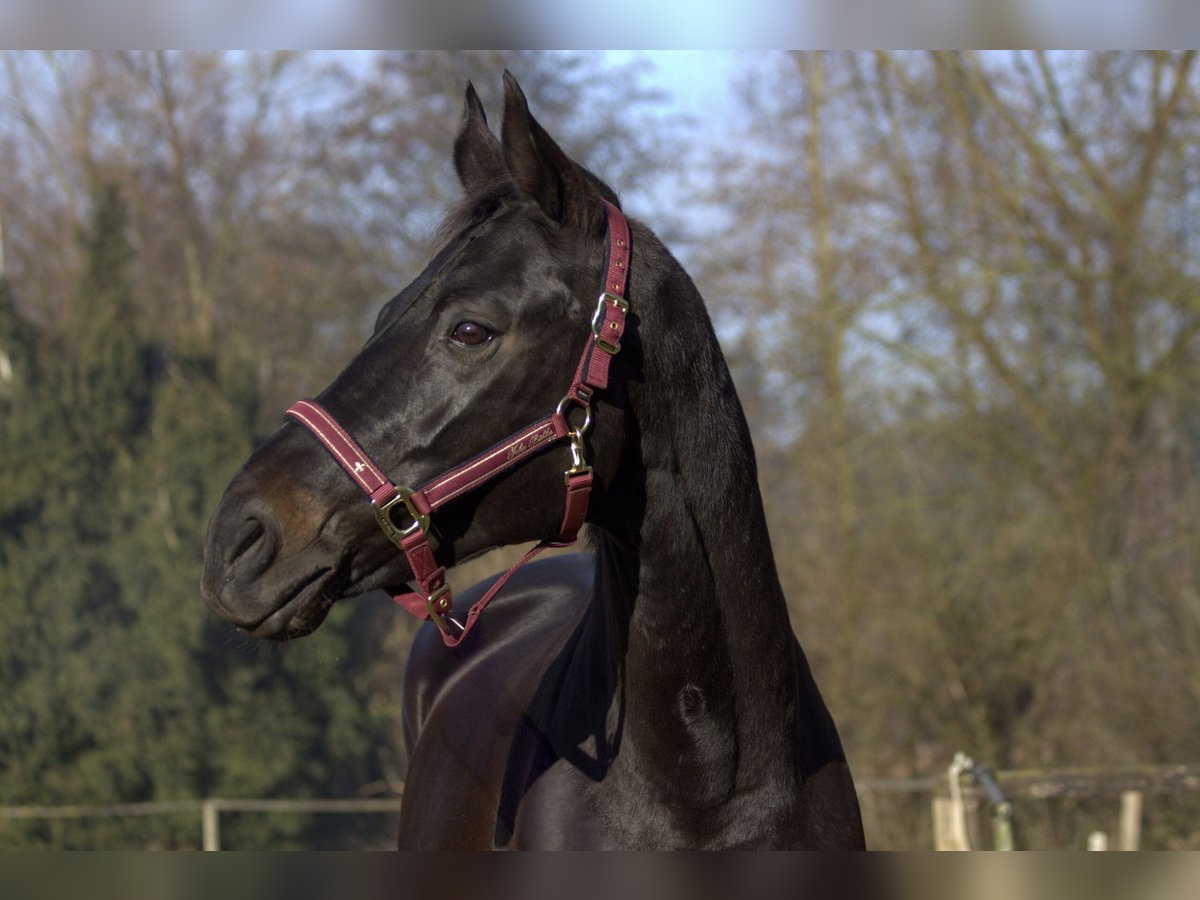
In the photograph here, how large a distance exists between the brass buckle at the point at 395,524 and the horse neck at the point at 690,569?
0.40 meters

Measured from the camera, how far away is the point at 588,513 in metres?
2.42

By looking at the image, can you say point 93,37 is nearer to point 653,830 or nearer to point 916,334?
point 653,830

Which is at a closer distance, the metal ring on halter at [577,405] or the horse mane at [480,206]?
the metal ring on halter at [577,405]

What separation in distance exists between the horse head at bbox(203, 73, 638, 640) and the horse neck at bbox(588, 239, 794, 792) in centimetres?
11

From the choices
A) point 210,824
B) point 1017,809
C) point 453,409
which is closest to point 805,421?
point 1017,809

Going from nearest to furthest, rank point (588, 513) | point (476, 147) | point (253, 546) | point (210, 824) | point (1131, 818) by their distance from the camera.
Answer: point (253, 546) < point (588, 513) < point (476, 147) < point (1131, 818) < point (210, 824)

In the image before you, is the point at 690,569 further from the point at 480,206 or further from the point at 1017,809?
the point at 1017,809

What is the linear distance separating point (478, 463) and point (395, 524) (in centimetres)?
20

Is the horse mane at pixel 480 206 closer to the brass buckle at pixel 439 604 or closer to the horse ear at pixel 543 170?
the horse ear at pixel 543 170

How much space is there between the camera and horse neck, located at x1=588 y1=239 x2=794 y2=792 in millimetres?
2414

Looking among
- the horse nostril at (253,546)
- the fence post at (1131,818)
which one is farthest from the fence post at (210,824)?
the horse nostril at (253,546)

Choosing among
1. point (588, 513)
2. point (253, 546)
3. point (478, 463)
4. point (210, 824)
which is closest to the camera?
point (253, 546)

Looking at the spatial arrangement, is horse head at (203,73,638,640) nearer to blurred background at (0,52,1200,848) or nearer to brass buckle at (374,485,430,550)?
brass buckle at (374,485,430,550)

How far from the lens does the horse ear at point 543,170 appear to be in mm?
2311
